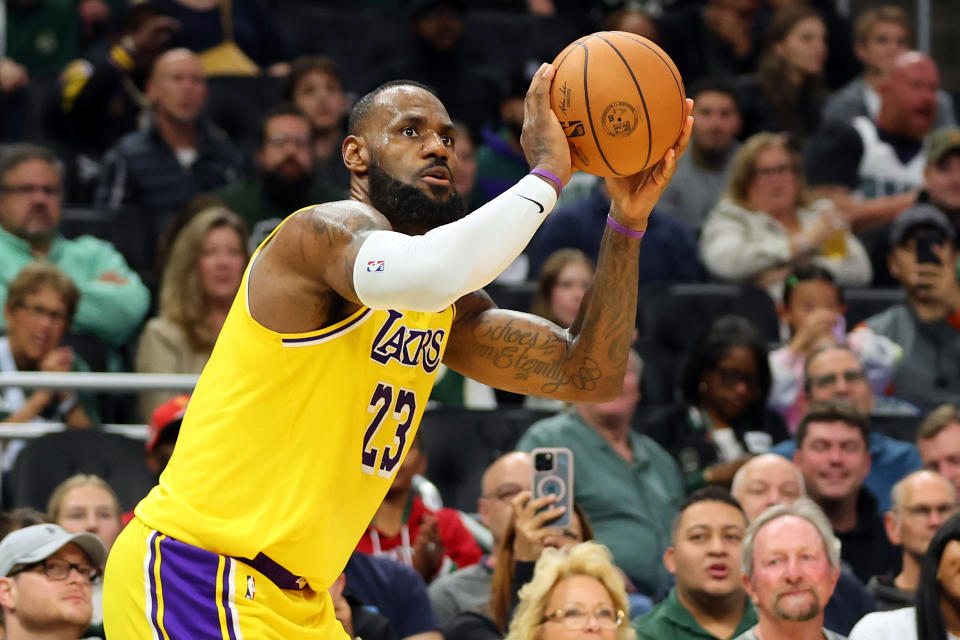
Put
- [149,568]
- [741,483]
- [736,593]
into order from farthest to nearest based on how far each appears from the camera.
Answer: [741,483], [736,593], [149,568]

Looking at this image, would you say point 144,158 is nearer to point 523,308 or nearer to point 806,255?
point 523,308

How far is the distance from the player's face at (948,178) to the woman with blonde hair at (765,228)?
2.28 feet

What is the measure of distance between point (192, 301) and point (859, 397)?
10.8ft

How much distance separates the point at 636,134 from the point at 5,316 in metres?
4.18

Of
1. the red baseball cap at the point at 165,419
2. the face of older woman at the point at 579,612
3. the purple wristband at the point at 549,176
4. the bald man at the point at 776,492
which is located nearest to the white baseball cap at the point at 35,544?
the red baseball cap at the point at 165,419

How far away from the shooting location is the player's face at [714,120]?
961 cm

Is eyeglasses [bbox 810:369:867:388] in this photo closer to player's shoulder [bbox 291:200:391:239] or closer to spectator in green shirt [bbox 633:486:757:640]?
spectator in green shirt [bbox 633:486:757:640]

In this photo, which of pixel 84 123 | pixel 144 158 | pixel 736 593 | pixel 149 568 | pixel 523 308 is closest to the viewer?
pixel 149 568

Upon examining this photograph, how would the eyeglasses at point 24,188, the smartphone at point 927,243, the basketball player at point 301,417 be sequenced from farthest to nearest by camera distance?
the smartphone at point 927,243 < the eyeglasses at point 24,188 < the basketball player at point 301,417

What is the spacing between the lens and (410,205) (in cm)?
377

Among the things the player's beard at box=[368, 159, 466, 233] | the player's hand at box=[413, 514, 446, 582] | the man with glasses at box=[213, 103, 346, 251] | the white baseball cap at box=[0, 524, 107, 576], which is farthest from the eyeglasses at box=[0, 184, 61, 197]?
the player's beard at box=[368, 159, 466, 233]

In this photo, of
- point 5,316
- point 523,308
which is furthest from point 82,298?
point 523,308

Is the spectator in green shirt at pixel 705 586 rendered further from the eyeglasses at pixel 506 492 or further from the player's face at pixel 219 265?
the player's face at pixel 219 265

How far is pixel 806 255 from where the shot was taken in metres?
9.01
